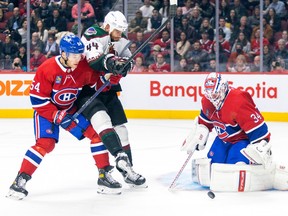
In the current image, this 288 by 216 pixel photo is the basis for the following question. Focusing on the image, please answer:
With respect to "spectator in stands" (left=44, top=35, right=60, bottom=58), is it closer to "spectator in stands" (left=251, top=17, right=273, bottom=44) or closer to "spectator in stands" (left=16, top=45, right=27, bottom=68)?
"spectator in stands" (left=16, top=45, right=27, bottom=68)

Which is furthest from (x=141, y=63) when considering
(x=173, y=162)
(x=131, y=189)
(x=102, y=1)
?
(x=131, y=189)

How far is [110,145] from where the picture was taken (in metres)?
5.21

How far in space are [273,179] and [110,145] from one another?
109cm

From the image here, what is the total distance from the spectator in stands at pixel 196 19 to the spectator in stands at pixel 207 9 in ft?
0.19

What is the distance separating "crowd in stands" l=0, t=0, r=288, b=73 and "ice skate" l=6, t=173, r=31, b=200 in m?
5.24

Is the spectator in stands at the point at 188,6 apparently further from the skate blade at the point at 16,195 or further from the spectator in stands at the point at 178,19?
the skate blade at the point at 16,195

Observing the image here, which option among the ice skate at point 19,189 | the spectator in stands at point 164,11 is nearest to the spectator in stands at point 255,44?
the spectator in stands at point 164,11

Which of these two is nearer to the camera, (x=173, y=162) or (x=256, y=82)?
(x=173, y=162)

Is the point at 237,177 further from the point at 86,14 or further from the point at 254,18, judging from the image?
the point at 86,14

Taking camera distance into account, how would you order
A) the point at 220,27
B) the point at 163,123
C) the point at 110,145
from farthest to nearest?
the point at 220,27 → the point at 163,123 → the point at 110,145

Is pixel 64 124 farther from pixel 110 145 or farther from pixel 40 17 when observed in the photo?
pixel 40 17

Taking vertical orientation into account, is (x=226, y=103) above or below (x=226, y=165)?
above

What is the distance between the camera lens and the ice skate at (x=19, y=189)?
5129 mm

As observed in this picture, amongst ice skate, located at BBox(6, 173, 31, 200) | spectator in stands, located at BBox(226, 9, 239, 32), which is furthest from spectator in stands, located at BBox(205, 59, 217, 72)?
ice skate, located at BBox(6, 173, 31, 200)
